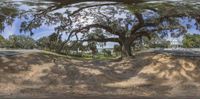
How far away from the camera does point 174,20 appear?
9.98m

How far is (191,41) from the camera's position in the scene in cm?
1009

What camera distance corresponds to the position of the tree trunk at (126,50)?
980 centimetres

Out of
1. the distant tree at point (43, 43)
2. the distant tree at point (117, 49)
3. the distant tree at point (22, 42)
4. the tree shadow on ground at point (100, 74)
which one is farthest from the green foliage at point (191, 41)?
the distant tree at point (22, 42)

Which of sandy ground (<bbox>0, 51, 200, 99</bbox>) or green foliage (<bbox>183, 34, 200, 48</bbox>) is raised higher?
green foliage (<bbox>183, 34, 200, 48</bbox>)

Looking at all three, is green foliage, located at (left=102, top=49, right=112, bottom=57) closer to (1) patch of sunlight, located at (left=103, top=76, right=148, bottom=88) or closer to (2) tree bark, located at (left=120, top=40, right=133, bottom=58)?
(2) tree bark, located at (left=120, top=40, right=133, bottom=58)

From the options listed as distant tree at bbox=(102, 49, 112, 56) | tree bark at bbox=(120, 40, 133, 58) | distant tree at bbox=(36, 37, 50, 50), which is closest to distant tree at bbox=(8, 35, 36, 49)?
distant tree at bbox=(36, 37, 50, 50)

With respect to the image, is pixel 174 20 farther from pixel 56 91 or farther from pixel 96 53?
pixel 56 91

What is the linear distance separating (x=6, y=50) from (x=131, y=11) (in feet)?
7.38

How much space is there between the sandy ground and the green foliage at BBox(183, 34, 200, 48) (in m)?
0.36

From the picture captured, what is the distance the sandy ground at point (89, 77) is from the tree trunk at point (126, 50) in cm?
11

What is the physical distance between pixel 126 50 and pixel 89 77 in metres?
0.82

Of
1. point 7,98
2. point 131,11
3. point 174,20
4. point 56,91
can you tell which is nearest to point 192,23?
point 174,20

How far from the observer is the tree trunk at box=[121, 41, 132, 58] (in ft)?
32.2

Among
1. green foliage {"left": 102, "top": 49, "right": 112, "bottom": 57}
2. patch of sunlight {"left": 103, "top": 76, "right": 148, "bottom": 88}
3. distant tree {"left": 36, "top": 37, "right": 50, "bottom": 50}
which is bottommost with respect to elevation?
patch of sunlight {"left": 103, "top": 76, "right": 148, "bottom": 88}
